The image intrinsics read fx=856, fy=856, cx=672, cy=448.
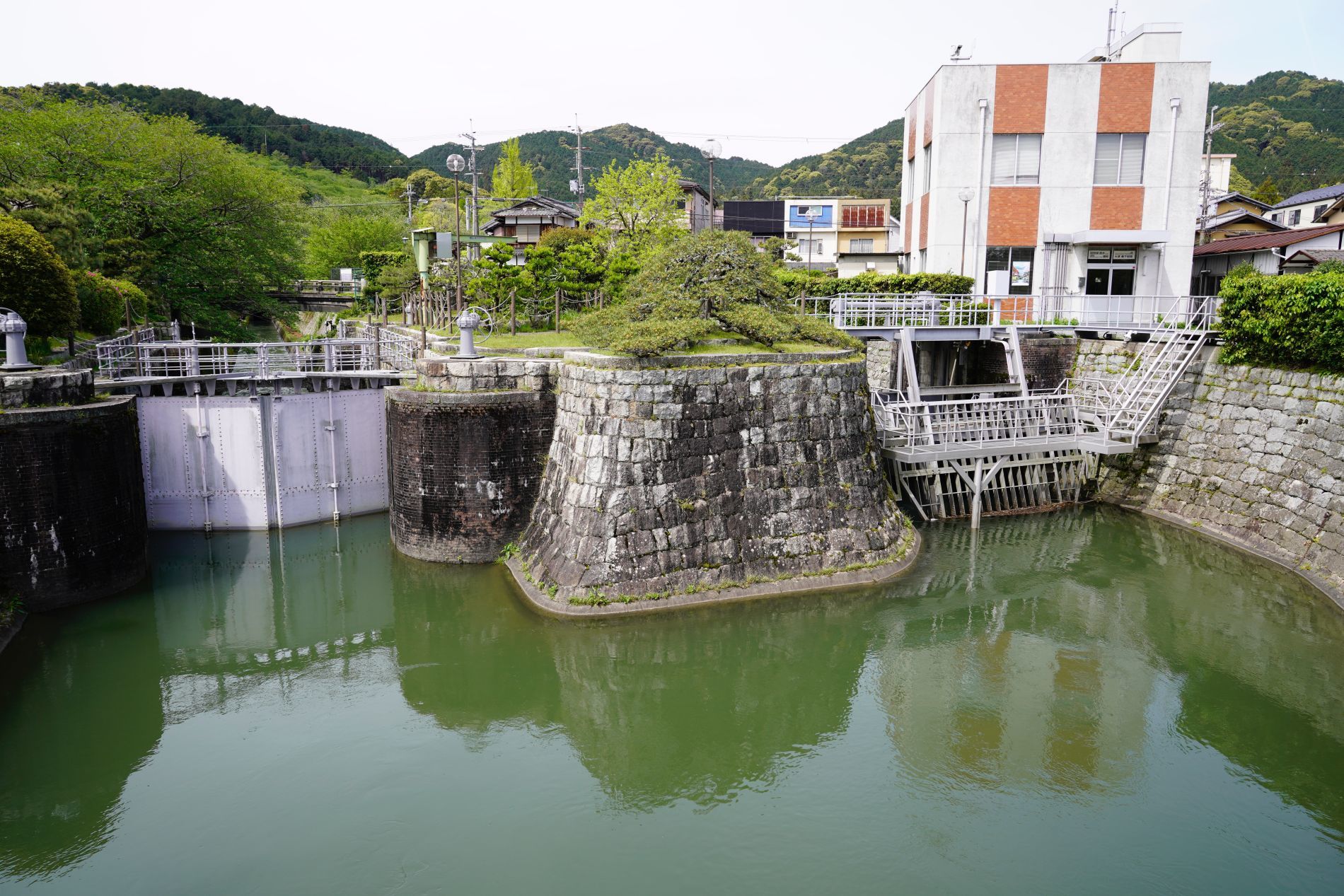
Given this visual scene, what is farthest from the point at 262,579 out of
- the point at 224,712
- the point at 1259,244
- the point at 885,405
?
the point at 1259,244

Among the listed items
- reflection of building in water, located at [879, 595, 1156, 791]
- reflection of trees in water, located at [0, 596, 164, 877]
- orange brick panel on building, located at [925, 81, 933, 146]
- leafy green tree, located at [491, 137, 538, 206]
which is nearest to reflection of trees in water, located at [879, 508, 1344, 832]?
reflection of building in water, located at [879, 595, 1156, 791]

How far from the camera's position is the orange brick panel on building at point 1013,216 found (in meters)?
28.5

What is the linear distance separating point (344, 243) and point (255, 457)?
3983 centimetres

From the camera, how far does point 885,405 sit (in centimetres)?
1969

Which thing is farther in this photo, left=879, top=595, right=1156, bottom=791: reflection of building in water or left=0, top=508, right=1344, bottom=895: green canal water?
left=879, top=595, right=1156, bottom=791: reflection of building in water

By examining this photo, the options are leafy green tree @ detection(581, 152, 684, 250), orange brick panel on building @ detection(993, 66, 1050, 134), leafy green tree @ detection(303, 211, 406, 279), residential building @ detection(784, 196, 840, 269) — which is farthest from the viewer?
leafy green tree @ detection(303, 211, 406, 279)

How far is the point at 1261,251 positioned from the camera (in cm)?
2788

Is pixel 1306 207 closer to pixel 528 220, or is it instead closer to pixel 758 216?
pixel 758 216

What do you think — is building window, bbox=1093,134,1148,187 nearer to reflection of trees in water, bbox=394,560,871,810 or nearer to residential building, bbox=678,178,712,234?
reflection of trees in water, bbox=394,560,871,810

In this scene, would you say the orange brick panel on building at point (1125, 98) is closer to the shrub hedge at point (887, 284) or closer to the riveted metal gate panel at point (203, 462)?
the shrub hedge at point (887, 284)

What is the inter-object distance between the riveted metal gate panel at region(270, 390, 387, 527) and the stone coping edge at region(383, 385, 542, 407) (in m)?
4.06

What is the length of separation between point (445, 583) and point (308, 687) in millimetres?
3678

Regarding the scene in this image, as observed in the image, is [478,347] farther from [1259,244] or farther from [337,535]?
[1259,244]

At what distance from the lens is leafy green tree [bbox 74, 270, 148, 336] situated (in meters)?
22.2
